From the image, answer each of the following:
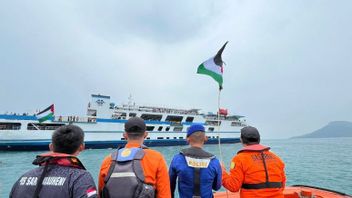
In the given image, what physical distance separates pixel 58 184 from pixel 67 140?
333 mm

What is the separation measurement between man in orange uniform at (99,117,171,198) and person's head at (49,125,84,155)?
1.11ft

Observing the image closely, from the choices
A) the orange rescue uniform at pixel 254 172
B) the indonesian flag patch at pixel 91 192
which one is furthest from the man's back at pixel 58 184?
the orange rescue uniform at pixel 254 172

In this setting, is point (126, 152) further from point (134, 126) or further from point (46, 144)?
point (46, 144)

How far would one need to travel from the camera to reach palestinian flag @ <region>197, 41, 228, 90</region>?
4.98 metres

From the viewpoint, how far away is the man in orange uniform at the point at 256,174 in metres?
2.73

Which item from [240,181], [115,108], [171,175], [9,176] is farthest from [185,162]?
Result: [115,108]

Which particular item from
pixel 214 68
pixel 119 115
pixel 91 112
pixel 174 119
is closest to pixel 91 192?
pixel 214 68

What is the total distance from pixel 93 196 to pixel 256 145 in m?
1.85

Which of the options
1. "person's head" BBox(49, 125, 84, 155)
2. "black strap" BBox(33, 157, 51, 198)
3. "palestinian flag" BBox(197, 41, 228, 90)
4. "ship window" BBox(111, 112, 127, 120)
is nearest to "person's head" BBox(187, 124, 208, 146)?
"person's head" BBox(49, 125, 84, 155)

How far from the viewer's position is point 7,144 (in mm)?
28203

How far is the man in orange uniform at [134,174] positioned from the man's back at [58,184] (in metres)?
0.26

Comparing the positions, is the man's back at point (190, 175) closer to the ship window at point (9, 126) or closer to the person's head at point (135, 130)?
the person's head at point (135, 130)

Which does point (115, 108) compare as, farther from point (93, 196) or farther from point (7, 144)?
point (93, 196)

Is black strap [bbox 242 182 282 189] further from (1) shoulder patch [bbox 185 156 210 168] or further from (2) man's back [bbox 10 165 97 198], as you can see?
(2) man's back [bbox 10 165 97 198]
